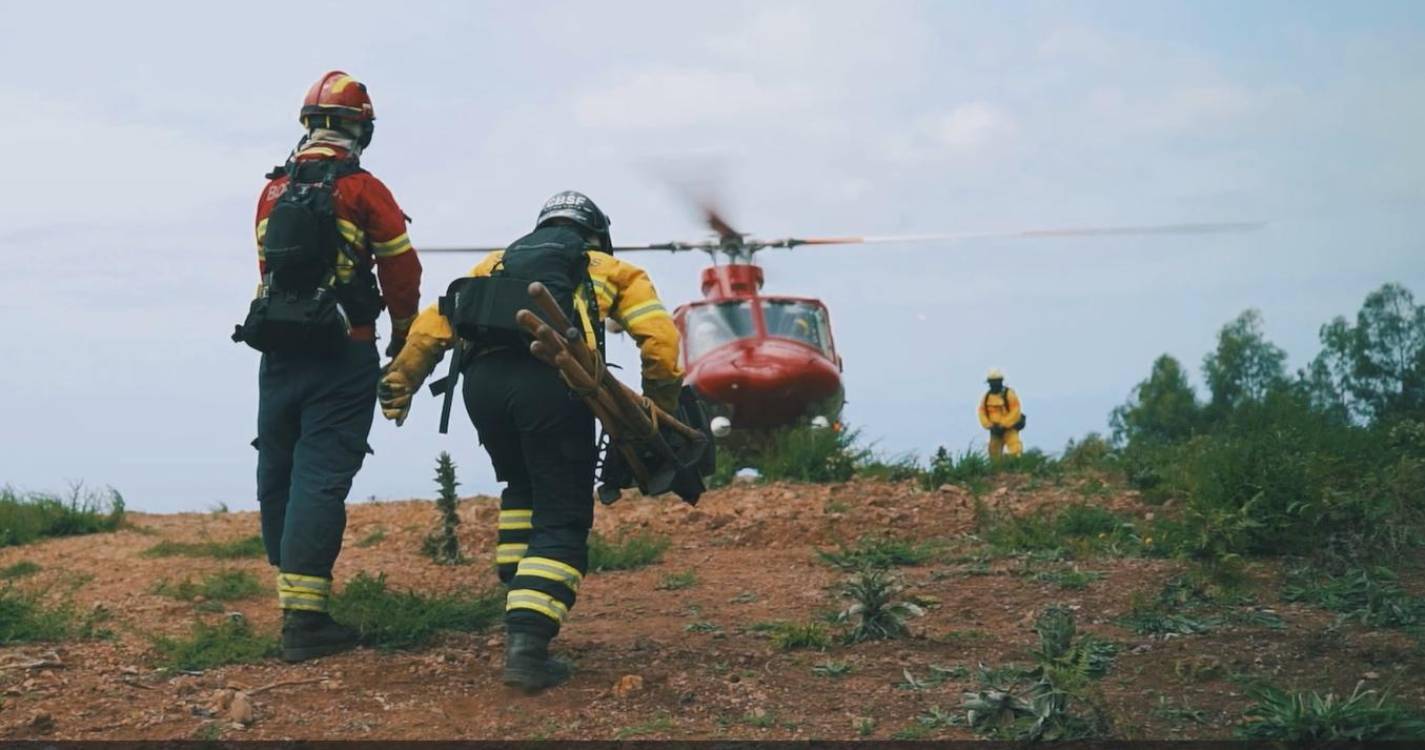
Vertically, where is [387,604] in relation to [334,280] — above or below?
below

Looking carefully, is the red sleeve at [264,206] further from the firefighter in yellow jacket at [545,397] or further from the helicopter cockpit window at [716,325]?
the helicopter cockpit window at [716,325]

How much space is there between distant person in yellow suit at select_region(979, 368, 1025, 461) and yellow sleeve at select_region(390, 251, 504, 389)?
13.5 metres

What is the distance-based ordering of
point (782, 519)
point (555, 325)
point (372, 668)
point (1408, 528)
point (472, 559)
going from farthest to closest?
point (782, 519)
point (472, 559)
point (1408, 528)
point (372, 668)
point (555, 325)

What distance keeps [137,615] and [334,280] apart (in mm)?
2087

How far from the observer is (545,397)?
538cm

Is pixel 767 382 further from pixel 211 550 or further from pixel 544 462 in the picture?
pixel 544 462

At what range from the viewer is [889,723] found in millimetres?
4605

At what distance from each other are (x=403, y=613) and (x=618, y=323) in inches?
59.7

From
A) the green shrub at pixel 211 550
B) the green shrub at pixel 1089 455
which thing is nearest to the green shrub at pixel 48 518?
the green shrub at pixel 211 550

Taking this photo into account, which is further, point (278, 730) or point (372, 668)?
point (372, 668)

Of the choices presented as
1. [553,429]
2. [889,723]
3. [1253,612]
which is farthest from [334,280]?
[1253,612]

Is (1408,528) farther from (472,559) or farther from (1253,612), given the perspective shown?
(472,559)

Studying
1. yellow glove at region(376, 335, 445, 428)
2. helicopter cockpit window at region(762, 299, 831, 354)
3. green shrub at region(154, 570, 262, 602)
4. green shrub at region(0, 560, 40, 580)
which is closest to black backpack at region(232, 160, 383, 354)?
yellow glove at region(376, 335, 445, 428)

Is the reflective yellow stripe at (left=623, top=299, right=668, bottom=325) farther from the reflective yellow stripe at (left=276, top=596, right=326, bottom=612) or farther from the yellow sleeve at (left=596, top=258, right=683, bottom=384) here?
the reflective yellow stripe at (left=276, top=596, right=326, bottom=612)
